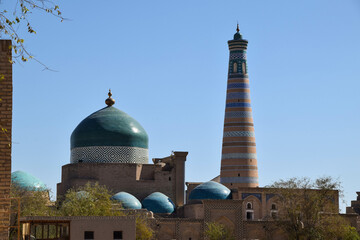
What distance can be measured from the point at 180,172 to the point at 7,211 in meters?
26.1

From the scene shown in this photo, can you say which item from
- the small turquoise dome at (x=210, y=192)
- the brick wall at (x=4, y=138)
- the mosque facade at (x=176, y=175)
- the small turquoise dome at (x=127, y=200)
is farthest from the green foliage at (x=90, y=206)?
the brick wall at (x=4, y=138)

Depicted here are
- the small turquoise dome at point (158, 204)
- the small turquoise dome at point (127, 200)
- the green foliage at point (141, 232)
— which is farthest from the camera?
the small turquoise dome at point (158, 204)

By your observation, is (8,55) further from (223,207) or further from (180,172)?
(180,172)

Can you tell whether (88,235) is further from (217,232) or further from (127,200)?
(127,200)

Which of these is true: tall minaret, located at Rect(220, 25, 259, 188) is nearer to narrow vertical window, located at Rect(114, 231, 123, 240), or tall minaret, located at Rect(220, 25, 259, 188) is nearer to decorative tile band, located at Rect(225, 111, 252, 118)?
decorative tile band, located at Rect(225, 111, 252, 118)

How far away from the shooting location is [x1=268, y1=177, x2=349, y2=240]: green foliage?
30406mm

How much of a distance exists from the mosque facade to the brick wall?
68.7ft

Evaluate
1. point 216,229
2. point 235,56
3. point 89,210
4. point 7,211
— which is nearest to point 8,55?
point 7,211

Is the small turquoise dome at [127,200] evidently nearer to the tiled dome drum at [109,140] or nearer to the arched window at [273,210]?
the tiled dome drum at [109,140]


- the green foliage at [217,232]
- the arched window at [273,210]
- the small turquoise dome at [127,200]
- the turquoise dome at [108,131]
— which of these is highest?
the turquoise dome at [108,131]

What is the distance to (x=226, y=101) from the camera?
4066 cm

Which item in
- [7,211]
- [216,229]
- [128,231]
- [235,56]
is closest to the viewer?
[7,211]

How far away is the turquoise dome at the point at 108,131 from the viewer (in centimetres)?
3562

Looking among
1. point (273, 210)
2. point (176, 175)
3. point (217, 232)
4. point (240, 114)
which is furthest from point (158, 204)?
point (240, 114)
